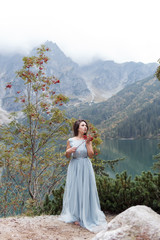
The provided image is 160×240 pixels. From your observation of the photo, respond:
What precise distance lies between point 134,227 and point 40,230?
2.39 m

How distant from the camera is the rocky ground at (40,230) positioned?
366cm

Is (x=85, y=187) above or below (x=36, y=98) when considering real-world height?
below

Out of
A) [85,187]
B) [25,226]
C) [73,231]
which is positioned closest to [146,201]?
[85,187]

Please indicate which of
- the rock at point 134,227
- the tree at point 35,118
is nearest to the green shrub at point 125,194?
the tree at point 35,118

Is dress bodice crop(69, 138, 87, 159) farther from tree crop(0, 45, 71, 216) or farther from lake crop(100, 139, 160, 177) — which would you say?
lake crop(100, 139, 160, 177)

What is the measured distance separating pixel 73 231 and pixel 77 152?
1.81m

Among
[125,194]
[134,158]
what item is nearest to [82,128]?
[125,194]

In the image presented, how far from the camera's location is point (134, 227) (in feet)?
8.96

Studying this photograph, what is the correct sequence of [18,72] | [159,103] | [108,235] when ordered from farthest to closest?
[159,103] → [18,72] → [108,235]

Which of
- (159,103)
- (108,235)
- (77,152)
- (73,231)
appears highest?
(159,103)

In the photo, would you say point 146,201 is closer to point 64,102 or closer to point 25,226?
point 25,226

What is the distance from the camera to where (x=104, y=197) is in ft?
20.0

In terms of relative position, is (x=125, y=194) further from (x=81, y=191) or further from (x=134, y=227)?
(x=134, y=227)

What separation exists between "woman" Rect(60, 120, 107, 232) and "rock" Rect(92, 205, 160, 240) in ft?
5.75
